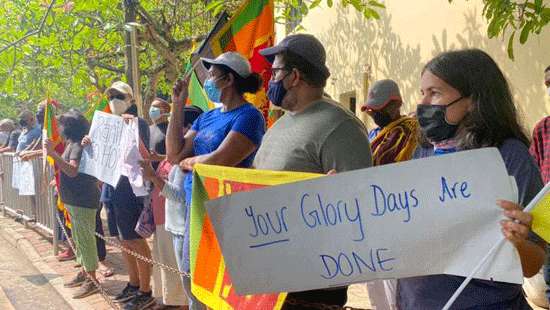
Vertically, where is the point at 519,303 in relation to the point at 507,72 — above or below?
below

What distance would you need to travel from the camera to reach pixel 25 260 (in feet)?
25.3

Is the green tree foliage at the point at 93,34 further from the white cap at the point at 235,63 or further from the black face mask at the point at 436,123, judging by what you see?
the black face mask at the point at 436,123

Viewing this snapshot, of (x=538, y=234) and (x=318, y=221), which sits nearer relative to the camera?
(x=538, y=234)

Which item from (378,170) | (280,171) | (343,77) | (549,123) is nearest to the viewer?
(378,170)

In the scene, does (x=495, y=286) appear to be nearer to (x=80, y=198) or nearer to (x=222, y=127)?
(x=222, y=127)

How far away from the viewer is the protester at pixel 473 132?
174 centimetres

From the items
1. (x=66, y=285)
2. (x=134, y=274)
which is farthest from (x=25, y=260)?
(x=134, y=274)

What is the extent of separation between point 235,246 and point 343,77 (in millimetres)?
9026

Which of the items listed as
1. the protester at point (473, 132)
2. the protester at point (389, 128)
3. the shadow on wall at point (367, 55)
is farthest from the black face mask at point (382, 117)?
the shadow on wall at point (367, 55)

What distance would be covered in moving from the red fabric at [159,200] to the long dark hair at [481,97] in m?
2.98

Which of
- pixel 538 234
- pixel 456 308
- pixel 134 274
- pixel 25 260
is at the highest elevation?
pixel 538 234

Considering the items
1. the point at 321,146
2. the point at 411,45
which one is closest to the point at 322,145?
the point at 321,146

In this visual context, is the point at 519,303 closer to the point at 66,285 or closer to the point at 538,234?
the point at 538,234

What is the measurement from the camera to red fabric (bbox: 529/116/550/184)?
382 centimetres
